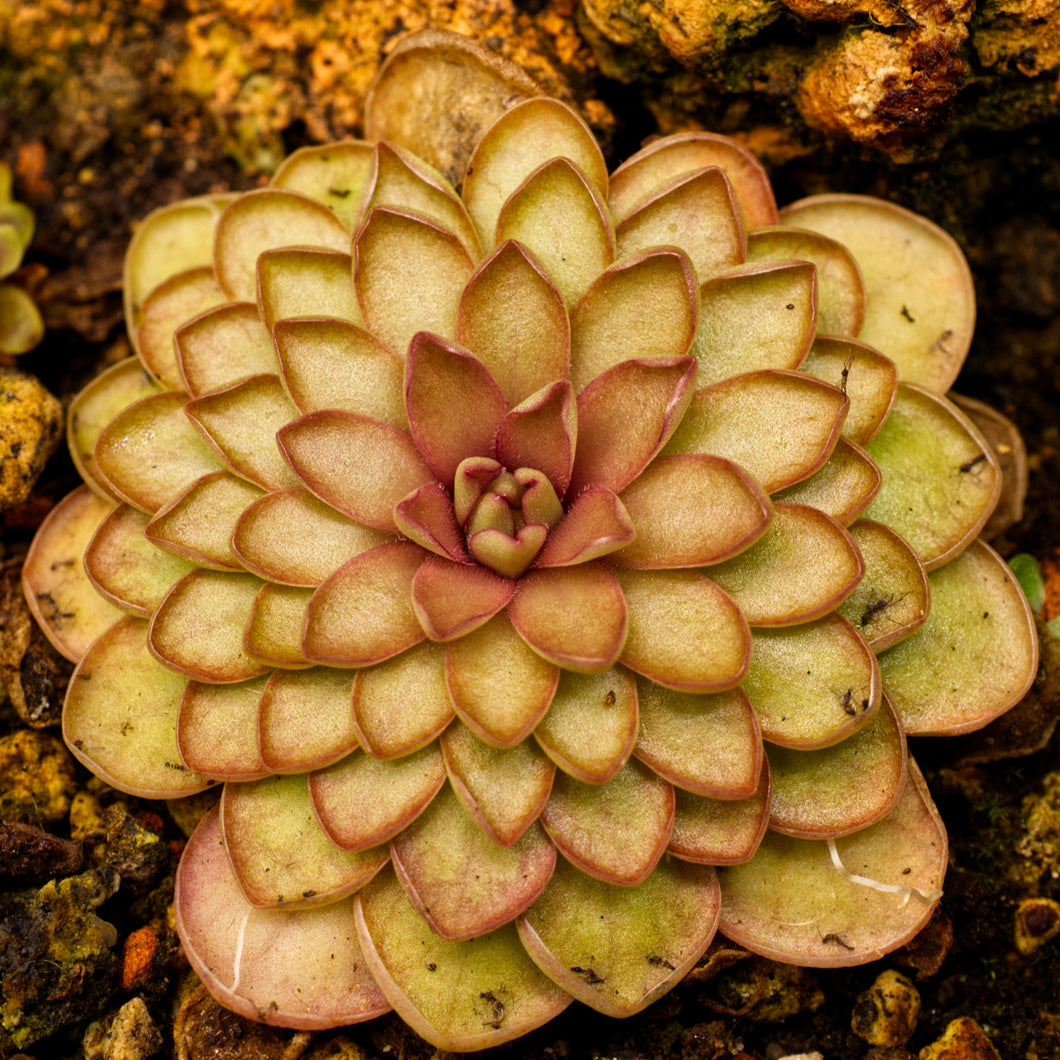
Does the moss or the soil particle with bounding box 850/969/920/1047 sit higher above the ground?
the soil particle with bounding box 850/969/920/1047

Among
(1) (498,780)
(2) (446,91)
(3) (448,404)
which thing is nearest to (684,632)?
(1) (498,780)

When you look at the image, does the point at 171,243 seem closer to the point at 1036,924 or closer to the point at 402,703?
the point at 402,703

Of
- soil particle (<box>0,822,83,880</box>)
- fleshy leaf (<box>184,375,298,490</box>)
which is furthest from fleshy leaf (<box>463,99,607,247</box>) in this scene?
soil particle (<box>0,822,83,880</box>)

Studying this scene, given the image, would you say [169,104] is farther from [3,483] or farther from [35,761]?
[35,761]

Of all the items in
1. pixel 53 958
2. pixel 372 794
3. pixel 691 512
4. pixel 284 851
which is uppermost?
pixel 691 512

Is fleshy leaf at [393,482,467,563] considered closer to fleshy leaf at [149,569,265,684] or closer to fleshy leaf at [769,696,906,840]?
fleshy leaf at [149,569,265,684]

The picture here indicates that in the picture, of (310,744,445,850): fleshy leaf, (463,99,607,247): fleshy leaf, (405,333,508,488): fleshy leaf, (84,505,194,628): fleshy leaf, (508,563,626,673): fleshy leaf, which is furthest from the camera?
(463,99,607,247): fleshy leaf

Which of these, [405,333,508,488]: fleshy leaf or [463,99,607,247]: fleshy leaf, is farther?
[463,99,607,247]: fleshy leaf
